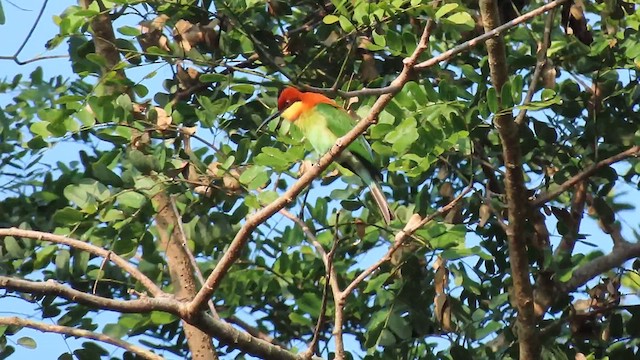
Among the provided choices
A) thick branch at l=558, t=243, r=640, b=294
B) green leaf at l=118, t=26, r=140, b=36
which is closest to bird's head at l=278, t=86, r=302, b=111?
green leaf at l=118, t=26, r=140, b=36

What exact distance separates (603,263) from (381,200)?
769 mm

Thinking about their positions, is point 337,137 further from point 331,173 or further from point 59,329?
point 59,329

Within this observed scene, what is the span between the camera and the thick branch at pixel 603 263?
11.6 feet

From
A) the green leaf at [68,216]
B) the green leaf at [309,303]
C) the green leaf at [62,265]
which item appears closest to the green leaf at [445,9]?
the green leaf at [309,303]

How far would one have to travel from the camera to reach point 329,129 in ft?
13.4

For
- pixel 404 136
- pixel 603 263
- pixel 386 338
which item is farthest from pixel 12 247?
pixel 603 263

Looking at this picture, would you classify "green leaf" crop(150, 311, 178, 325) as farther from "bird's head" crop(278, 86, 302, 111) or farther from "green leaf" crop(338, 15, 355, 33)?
"green leaf" crop(338, 15, 355, 33)

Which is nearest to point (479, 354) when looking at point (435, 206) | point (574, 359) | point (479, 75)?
point (574, 359)

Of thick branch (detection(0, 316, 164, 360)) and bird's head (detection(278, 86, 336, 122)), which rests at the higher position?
bird's head (detection(278, 86, 336, 122))

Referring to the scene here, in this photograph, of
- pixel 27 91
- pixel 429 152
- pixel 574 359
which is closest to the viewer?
pixel 429 152

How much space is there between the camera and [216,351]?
12.3 feet

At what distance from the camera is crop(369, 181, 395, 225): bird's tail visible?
3501 millimetres

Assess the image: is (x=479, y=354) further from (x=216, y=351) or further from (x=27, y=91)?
(x=27, y=91)

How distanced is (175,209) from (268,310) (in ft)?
2.01
